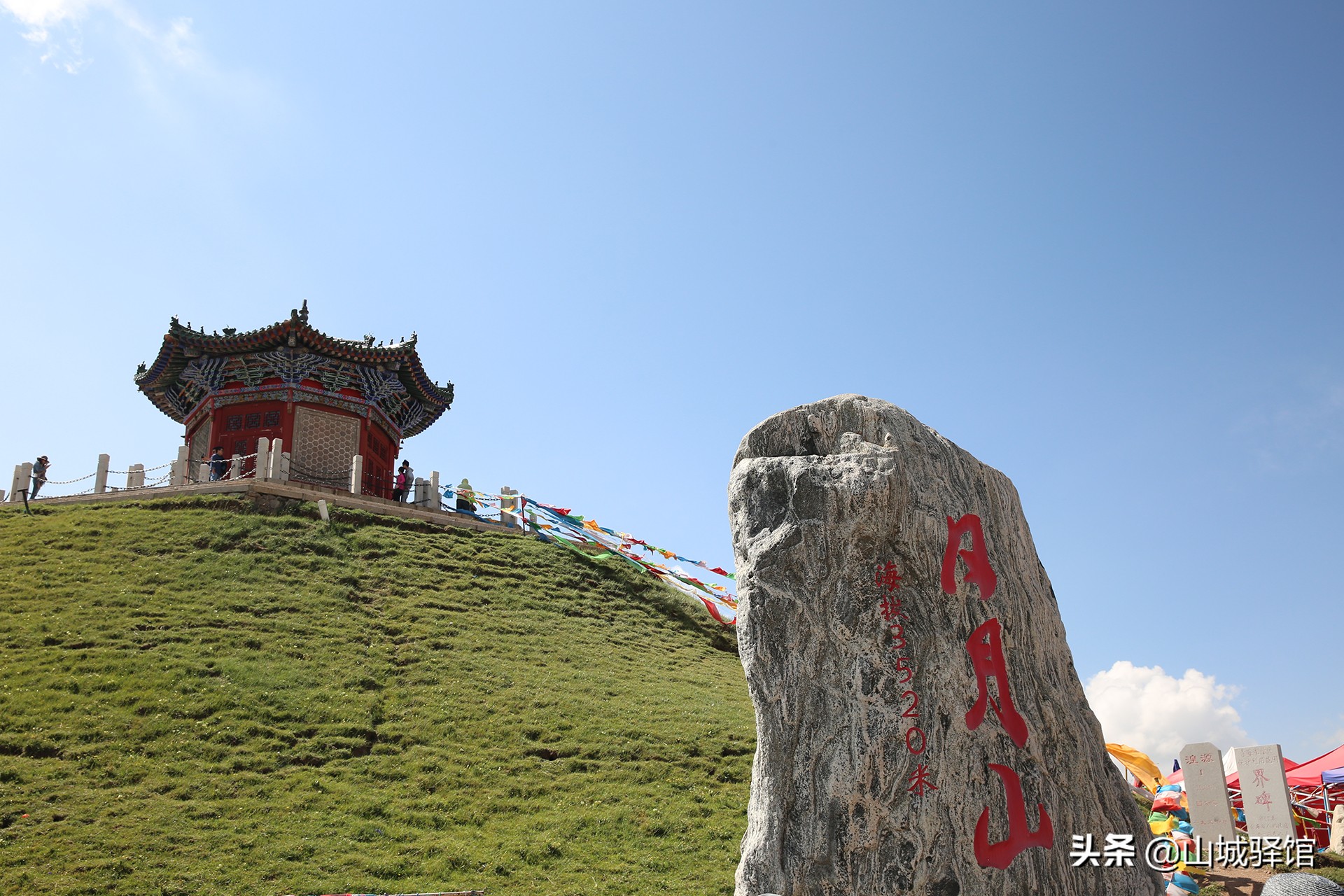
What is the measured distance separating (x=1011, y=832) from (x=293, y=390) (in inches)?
997

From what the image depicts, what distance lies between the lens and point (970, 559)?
7031mm

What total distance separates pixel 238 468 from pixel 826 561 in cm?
2123

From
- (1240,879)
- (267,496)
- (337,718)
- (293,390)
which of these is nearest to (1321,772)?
(1240,879)

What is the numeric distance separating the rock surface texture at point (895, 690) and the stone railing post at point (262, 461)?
19.4 meters

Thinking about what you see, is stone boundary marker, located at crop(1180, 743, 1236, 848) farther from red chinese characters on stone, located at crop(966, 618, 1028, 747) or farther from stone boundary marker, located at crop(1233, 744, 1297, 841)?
red chinese characters on stone, located at crop(966, 618, 1028, 747)

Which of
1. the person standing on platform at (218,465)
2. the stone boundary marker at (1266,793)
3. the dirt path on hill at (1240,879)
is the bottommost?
the dirt path on hill at (1240,879)

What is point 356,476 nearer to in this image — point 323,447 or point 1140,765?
point 323,447

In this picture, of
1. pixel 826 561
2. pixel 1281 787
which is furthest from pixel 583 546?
pixel 826 561

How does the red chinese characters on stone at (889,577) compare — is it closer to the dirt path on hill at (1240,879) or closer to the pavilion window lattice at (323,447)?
the dirt path on hill at (1240,879)

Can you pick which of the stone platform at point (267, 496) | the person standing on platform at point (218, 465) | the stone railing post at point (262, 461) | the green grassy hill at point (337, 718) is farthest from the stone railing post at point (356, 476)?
the person standing on platform at point (218, 465)

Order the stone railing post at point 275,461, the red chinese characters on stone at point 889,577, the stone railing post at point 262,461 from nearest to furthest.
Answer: the red chinese characters on stone at point 889,577 < the stone railing post at point 262,461 < the stone railing post at point 275,461

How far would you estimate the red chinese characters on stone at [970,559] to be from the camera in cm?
681

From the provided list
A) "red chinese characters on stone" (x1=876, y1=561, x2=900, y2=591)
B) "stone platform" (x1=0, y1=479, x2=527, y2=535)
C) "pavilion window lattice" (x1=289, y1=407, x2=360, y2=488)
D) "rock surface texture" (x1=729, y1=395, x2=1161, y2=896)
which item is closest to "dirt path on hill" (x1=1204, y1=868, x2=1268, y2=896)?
"rock surface texture" (x1=729, y1=395, x2=1161, y2=896)

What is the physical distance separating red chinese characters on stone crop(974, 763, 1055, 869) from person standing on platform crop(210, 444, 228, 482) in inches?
942
